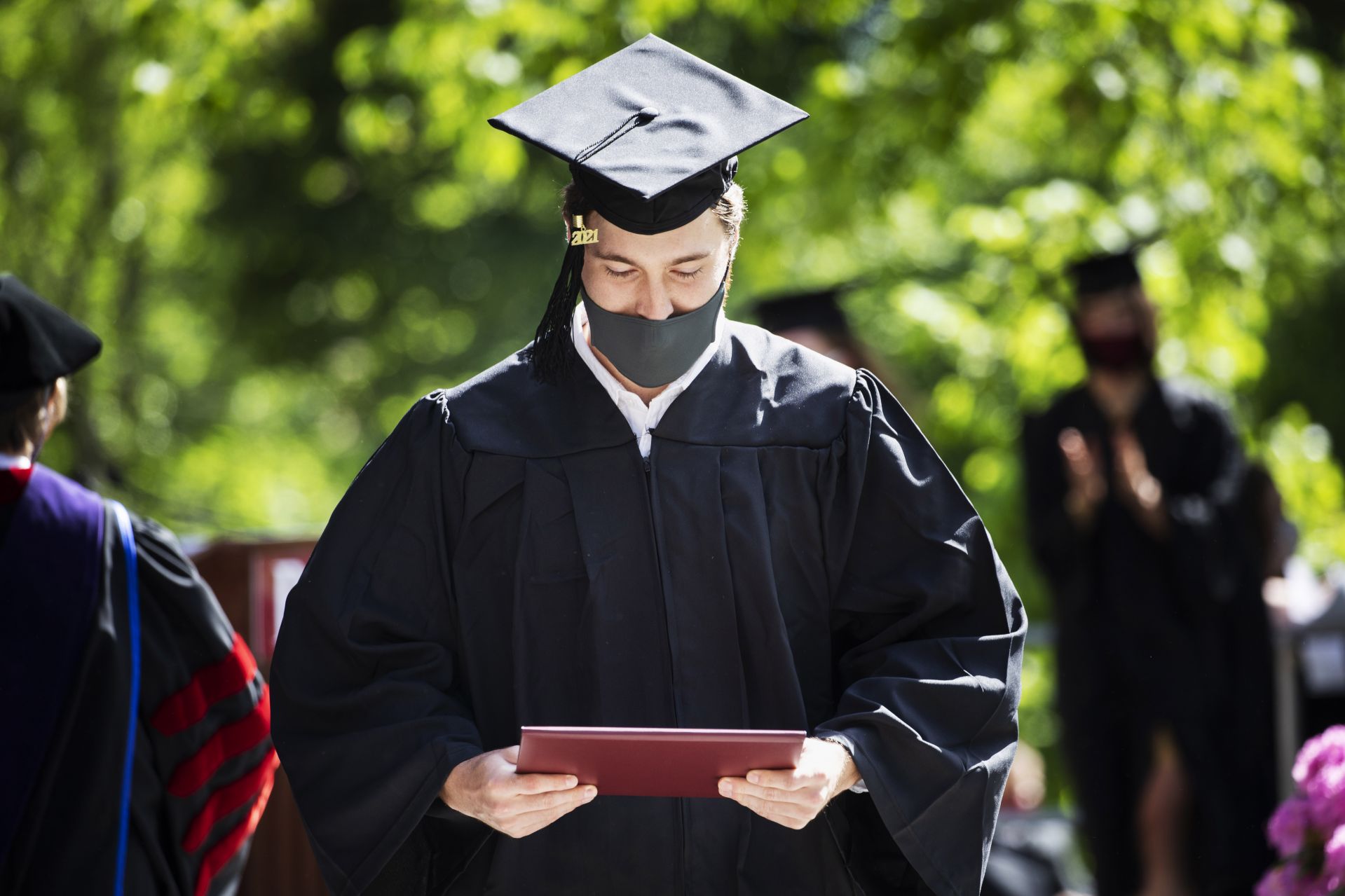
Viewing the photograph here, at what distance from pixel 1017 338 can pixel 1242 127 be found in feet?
4.35

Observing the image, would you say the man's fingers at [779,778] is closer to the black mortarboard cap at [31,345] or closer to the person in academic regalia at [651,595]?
the person in academic regalia at [651,595]

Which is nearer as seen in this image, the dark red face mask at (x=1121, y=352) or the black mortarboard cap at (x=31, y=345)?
the black mortarboard cap at (x=31, y=345)

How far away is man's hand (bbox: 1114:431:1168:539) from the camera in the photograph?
599cm

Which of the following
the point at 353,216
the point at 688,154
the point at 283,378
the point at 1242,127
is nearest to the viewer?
the point at 688,154

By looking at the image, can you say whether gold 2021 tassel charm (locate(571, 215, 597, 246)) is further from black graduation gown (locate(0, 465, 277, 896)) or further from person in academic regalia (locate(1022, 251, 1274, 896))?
person in academic regalia (locate(1022, 251, 1274, 896))

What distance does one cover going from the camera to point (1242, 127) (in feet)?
23.3

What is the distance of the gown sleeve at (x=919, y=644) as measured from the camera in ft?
7.39

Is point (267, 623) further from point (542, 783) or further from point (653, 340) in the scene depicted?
→ point (542, 783)

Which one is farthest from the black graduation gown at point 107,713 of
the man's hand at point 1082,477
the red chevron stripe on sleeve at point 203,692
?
the man's hand at point 1082,477

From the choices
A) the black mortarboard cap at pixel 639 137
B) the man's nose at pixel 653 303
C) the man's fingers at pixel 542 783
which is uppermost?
the black mortarboard cap at pixel 639 137

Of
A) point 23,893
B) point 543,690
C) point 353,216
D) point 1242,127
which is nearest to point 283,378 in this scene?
point 353,216

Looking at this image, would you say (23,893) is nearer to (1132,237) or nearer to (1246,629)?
(1246,629)

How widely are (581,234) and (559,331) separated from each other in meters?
0.16

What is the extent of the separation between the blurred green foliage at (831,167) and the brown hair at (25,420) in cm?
141
